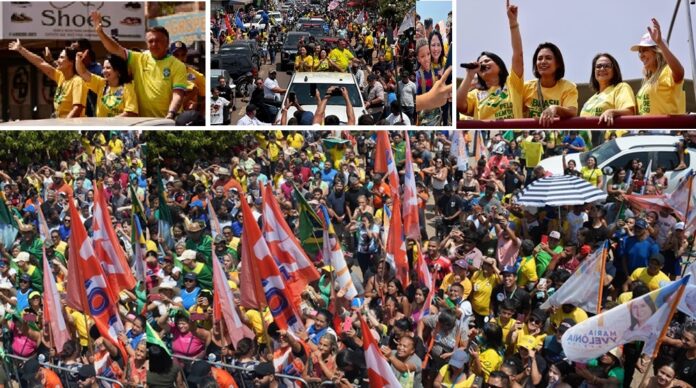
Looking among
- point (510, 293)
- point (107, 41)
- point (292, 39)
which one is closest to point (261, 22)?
point (292, 39)

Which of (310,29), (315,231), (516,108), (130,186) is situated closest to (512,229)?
(516,108)

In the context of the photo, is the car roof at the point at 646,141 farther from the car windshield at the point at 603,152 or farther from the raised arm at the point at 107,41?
the raised arm at the point at 107,41

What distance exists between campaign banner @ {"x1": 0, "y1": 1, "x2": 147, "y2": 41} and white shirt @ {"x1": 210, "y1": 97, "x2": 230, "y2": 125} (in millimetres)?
833

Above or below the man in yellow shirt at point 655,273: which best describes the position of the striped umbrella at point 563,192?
above

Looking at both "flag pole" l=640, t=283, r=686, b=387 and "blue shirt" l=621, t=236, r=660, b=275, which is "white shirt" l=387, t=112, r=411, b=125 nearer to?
"blue shirt" l=621, t=236, r=660, b=275

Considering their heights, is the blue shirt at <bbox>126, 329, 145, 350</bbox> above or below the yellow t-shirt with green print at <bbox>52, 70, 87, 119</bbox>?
below

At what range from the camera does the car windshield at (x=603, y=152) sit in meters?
7.88

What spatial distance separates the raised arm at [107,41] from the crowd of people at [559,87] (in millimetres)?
2545

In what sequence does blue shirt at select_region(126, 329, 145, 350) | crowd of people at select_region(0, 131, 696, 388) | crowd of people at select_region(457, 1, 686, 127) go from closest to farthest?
1. crowd of people at select_region(457, 1, 686, 127)
2. crowd of people at select_region(0, 131, 696, 388)
3. blue shirt at select_region(126, 329, 145, 350)

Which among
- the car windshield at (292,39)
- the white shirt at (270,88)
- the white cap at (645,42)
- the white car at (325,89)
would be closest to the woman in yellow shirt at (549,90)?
the white cap at (645,42)

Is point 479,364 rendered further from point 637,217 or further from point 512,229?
point 637,217

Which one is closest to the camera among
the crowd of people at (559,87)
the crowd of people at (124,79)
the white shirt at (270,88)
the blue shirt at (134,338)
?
the crowd of people at (559,87)

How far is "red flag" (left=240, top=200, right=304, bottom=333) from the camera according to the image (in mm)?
8312

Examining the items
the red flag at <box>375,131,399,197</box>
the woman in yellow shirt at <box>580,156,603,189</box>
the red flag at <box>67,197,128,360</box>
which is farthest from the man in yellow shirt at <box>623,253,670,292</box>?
the red flag at <box>67,197,128,360</box>
